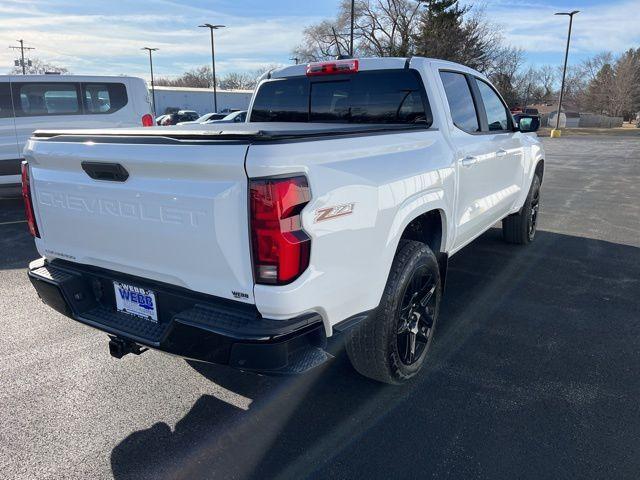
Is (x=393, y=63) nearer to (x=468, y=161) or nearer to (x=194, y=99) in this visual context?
(x=468, y=161)

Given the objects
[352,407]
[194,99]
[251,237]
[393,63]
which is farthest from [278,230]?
[194,99]

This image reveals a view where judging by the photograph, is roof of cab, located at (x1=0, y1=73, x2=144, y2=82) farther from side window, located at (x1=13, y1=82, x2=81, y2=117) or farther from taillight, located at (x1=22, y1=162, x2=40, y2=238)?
taillight, located at (x1=22, y1=162, x2=40, y2=238)

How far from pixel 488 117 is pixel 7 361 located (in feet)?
14.0

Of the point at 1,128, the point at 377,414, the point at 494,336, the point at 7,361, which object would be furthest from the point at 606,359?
the point at 1,128

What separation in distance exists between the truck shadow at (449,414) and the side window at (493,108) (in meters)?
1.72

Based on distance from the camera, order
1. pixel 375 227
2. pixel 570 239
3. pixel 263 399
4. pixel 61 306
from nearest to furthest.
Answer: pixel 375 227 → pixel 61 306 → pixel 263 399 → pixel 570 239

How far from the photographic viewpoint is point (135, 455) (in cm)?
251

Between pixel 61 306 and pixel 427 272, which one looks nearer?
pixel 61 306

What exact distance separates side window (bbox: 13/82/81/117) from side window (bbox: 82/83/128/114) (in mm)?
167

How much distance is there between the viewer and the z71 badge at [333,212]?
6.97 ft

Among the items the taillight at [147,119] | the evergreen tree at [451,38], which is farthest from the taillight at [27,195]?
the evergreen tree at [451,38]

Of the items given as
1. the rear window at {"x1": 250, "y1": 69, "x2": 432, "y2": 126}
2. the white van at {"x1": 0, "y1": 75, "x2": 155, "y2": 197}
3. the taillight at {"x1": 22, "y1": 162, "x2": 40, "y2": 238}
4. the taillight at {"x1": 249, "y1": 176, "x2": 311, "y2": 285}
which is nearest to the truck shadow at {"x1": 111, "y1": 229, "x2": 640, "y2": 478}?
the taillight at {"x1": 249, "y1": 176, "x2": 311, "y2": 285}

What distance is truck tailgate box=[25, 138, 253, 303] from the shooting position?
2.07 m

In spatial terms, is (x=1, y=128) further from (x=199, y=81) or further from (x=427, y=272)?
(x=199, y=81)
